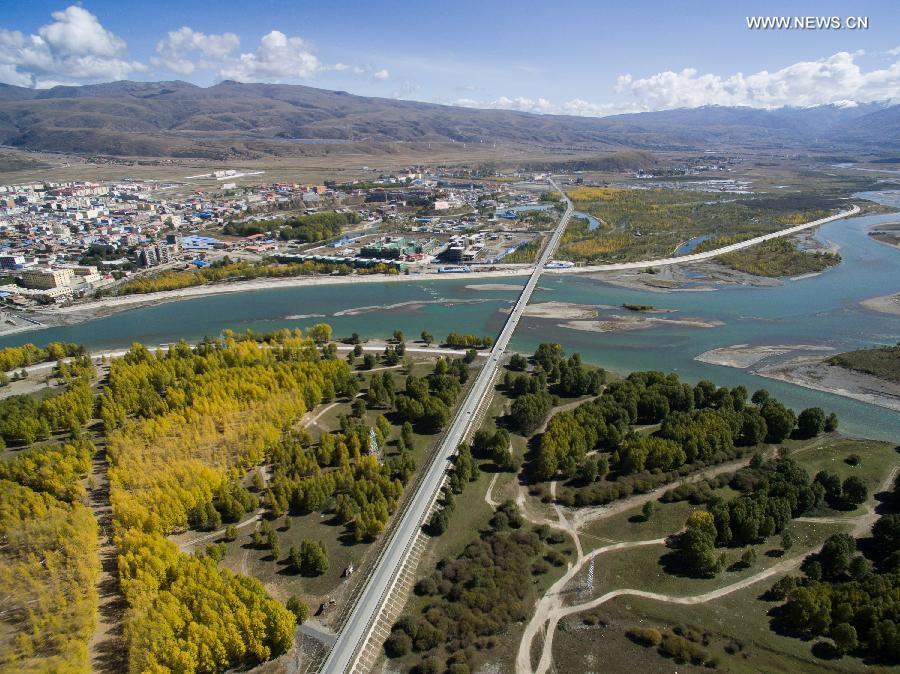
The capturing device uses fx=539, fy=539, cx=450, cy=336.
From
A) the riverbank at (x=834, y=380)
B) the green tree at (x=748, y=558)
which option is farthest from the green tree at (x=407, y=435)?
the riverbank at (x=834, y=380)

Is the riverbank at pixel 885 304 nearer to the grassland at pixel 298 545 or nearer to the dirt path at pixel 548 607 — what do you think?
the dirt path at pixel 548 607

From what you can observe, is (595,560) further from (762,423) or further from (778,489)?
(762,423)

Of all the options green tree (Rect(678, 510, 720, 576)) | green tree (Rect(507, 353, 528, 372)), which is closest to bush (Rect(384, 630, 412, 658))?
green tree (Rect(678, 510, 720, 576))

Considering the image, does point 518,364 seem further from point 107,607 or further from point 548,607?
point 107,607

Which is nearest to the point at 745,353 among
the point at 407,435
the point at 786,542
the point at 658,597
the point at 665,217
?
the point at 786,542

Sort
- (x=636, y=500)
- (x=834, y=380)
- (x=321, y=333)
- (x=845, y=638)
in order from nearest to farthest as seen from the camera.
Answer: (x=845, y=638) → (x=636, y=500) → (x=834, y=380) → (x=321, y=333)

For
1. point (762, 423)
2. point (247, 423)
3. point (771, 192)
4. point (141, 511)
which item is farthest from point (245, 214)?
point (771, 192)
